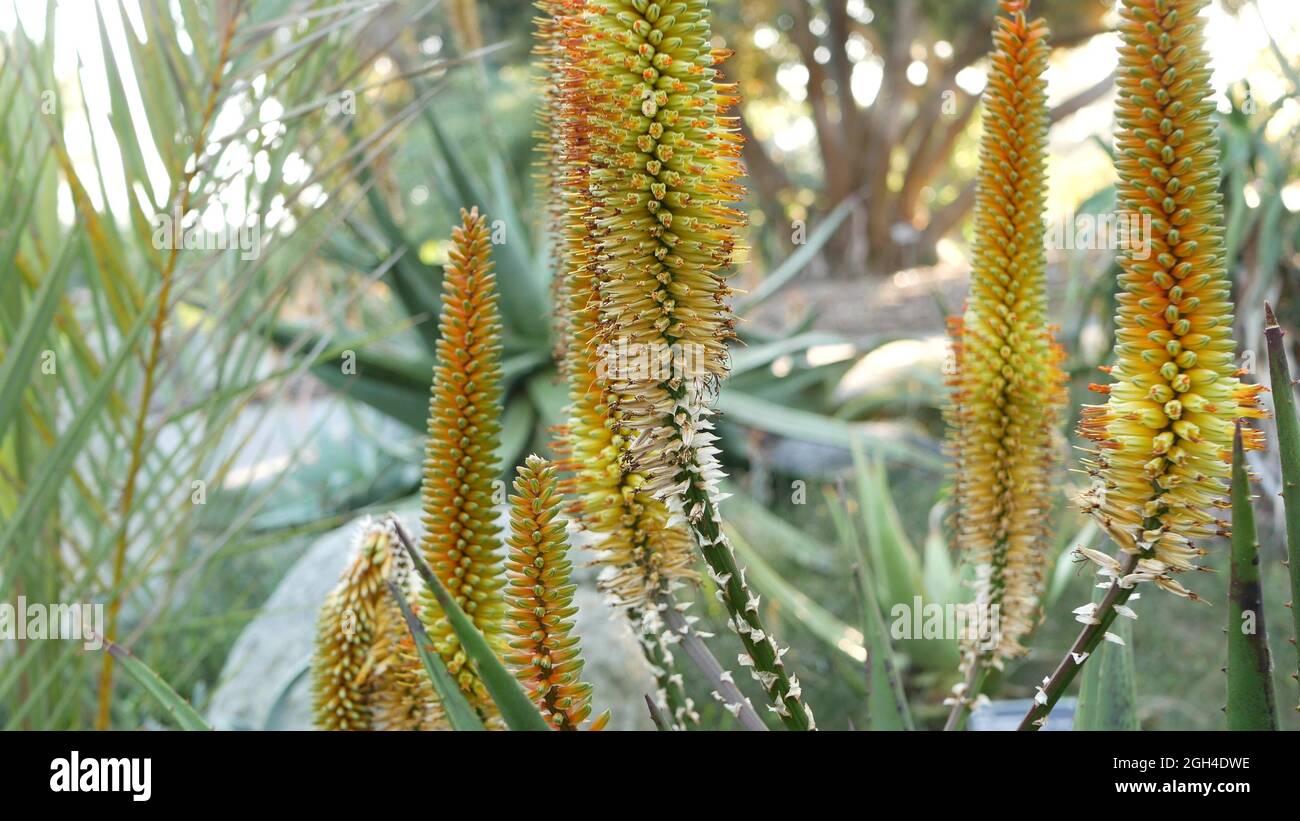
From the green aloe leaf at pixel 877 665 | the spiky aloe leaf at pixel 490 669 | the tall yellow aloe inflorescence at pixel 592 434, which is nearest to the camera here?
the spiky aloe leaf at pixel 490 669

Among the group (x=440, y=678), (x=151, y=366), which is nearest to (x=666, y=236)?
(x=440, y=678)

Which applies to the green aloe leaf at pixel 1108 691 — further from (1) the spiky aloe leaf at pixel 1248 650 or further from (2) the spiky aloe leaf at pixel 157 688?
(2) the spiky aloe leaf at pixel 157 688

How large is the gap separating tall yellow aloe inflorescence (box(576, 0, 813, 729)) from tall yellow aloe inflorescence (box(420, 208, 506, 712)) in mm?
73

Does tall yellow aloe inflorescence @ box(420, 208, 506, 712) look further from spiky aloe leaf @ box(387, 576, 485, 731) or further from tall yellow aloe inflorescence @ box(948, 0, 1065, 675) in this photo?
tall yellow aloe inflorescence @ box(948, 0, 1065, 675)

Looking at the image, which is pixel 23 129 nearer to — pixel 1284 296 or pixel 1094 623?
pixel 1094 623

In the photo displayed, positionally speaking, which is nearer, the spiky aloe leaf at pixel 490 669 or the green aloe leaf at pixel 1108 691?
the spiky aloe leaf at pixel 490 669

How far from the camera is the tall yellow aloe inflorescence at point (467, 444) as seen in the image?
631 millimetres

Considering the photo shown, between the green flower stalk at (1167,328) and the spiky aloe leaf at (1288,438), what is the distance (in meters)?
0.03

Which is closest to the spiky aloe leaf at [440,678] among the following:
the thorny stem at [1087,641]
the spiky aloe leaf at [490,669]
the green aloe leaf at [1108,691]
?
the spiky aloe leaf at [490,669]

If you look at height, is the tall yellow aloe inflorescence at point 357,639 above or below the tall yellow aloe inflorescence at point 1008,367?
below

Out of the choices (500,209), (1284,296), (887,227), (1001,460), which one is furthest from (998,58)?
(887,227)

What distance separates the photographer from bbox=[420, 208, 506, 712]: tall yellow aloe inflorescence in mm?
631
